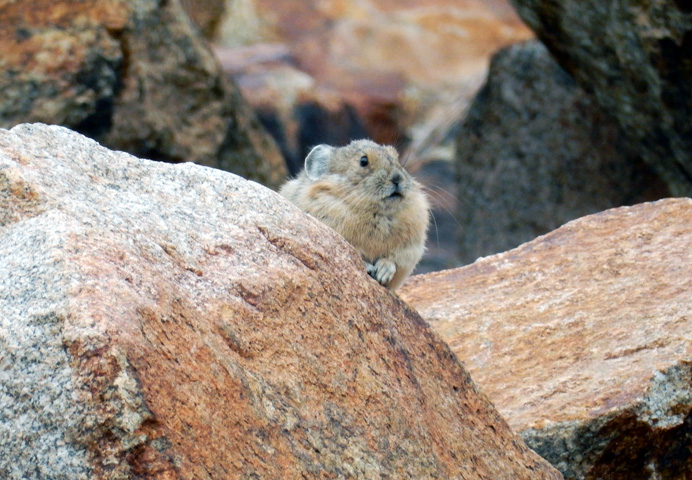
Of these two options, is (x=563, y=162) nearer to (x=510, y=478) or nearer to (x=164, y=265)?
(x=510, y=478)

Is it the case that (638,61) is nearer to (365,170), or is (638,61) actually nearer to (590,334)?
(365,170)

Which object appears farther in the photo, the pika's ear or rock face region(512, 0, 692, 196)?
rock face region(512, 0, 692, 196)

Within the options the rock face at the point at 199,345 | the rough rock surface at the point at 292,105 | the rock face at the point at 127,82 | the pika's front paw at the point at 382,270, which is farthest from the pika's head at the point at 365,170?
the rough rock surface at the point at 292,105

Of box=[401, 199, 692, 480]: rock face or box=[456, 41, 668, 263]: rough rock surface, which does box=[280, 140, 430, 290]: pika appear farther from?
box=[456, 41, 668, 263]: rough rock surface

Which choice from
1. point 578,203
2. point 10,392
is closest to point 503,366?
point 10,392

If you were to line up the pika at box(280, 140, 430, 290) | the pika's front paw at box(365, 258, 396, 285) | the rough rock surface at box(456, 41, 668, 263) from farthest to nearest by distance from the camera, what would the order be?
the rough rock surface at box(456, 41, 668, 263)
the pika at box(280, 140, 430, 290)
the pika's front paw at box(365, 258, 396, 285)

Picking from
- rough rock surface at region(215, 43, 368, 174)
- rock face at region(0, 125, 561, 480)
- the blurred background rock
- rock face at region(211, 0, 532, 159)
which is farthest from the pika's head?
rock face at region(211, 0, 532, 159)
